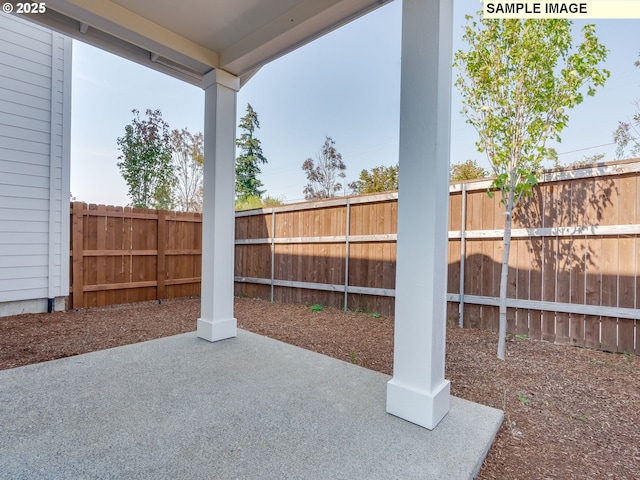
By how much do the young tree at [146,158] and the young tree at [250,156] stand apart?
491 centimetres

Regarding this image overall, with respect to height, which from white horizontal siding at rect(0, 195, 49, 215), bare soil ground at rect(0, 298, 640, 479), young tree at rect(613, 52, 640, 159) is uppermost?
young tree at rect(613, 52, 640, 159)

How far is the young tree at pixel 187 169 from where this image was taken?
1143 centimetres

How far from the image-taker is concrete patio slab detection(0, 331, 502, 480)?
1341mm

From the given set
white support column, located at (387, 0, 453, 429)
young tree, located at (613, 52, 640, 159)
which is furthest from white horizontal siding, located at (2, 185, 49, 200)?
young tree, located at (613, 52, 640, 159)

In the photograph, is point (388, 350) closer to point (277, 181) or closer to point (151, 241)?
point (151, 241)

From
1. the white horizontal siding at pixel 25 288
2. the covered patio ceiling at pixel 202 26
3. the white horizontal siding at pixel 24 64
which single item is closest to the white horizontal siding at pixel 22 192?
the white horizontal siding at pixel 25 288

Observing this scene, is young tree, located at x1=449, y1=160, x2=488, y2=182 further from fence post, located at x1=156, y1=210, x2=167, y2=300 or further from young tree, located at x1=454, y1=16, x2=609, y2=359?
fence post, located at x1=156, y1=210, x2=167, y2=300

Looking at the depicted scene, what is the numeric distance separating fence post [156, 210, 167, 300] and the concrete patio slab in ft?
11.6

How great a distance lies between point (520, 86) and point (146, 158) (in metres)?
10.6

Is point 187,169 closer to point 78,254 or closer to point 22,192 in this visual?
point 78,254

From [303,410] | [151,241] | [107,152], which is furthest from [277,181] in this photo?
[303,410]

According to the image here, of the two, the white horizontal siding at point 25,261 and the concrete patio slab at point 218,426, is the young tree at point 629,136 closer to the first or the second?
the concrete patio slab at point 218,426

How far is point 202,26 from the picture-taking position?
2621 mm

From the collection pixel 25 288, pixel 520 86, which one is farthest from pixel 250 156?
pixel 520 86
